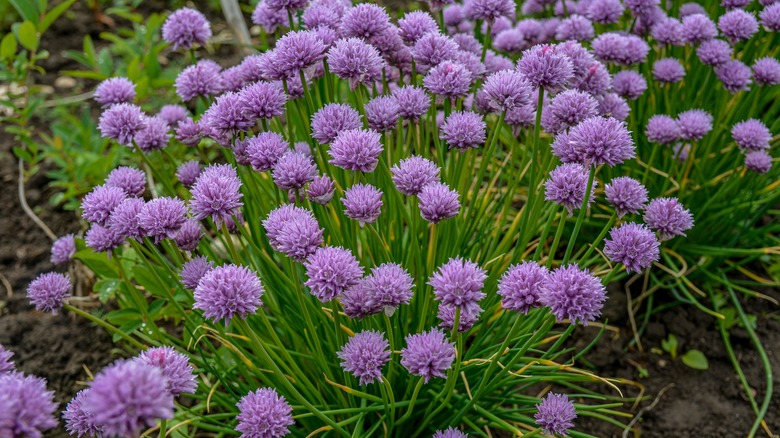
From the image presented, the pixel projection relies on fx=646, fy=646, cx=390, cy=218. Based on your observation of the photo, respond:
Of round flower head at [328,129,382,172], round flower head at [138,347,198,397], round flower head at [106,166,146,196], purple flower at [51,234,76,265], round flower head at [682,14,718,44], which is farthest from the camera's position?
round flower head at [682,14,718,44]

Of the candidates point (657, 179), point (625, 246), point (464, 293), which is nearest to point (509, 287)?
point (464, 293)

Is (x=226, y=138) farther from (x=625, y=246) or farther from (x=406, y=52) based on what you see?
(x=625, y=246)

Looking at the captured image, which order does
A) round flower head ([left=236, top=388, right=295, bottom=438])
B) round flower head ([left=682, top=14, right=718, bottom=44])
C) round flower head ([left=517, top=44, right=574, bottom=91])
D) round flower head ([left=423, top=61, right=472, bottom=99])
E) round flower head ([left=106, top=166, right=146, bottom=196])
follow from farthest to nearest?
1. round flower head ([left=682, top=14, right=718, bottom=44])
2. round flower head ([left=106, top=166, right=146, bottom=196])
3. round flower head ([left=423, top=61, right=472, bottom=99])
4. round flower head ([left=517, top=44, right=574, bottom=91])
5. round flower head ([left=236, top=388, right=295, bottom=438])

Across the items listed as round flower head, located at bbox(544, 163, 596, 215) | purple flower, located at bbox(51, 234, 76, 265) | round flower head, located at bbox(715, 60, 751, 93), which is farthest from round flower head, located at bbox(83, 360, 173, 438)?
round flower head, located at bbox(715, 60, 751, 93)

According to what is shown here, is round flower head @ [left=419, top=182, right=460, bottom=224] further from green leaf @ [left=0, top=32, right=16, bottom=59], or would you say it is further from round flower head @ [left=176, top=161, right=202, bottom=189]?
green leaf @ [left=0, top=32, right=16, bottom=59]

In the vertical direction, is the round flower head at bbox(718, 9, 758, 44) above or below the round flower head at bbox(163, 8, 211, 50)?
below

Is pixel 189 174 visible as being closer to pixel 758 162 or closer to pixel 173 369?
pixel 173 369
